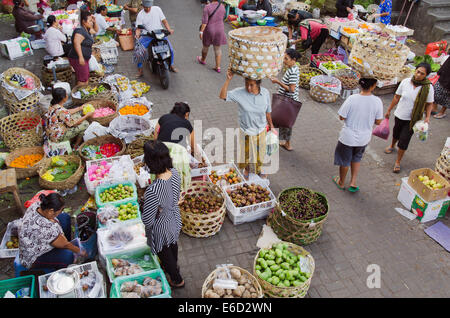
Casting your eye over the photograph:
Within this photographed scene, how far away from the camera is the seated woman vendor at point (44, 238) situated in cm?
368

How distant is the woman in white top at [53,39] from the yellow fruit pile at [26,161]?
336 centimetres

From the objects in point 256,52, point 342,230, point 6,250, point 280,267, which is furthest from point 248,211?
point 6,250

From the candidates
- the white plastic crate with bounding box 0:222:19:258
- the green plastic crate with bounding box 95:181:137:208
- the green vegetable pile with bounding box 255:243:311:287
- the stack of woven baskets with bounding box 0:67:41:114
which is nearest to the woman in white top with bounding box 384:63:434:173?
the green vegetable pile with bounding box 255:243:311:287

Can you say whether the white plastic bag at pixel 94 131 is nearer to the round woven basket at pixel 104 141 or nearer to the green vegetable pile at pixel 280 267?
the round woven basket at pixel 104 141

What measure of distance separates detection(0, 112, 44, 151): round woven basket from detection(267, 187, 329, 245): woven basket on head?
4558 mm

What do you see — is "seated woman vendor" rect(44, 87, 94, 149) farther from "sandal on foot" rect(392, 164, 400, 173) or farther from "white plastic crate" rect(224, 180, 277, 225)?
"sandal on foot" rect(392, 164, 400, 173)

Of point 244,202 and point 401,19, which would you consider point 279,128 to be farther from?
point 401,19

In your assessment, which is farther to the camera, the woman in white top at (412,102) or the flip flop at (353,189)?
the flip flop at (353,189)

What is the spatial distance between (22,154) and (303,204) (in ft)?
15.6

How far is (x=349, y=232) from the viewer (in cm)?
517

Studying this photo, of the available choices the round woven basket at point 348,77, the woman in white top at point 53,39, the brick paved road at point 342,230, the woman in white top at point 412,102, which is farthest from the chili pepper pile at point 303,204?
the woman in white top at point 53,39

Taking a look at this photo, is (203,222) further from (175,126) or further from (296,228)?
(175,126)

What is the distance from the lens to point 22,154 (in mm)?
6152

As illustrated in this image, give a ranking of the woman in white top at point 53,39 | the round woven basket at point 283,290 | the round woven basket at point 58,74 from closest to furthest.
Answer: the round woven basket at point 283,290, the woman in white top at point 53,39, the round woven basket at point 58,74
